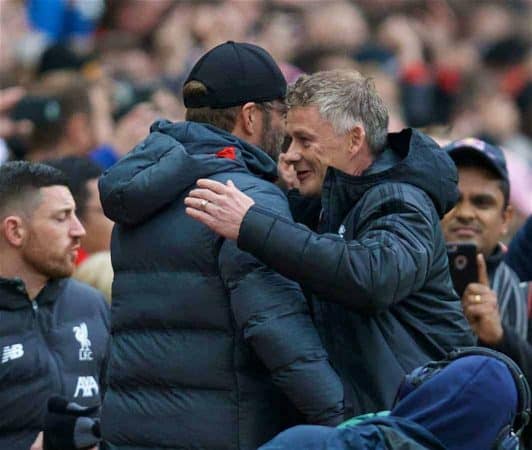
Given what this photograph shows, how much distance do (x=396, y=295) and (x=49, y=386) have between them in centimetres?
184

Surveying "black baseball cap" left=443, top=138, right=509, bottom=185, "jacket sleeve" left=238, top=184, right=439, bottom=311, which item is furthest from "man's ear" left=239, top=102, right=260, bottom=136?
"black baseball cap" left=443, top=138, right=509, bottom=185

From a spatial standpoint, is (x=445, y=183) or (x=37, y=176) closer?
(x=445, y=183)

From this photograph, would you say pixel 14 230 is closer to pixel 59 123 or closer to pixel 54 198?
pixel 54 198

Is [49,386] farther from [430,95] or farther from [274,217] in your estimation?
[430,95]

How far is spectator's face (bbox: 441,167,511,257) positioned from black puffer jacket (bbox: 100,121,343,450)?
5.76 ft

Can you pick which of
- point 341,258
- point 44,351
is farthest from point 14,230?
point 341,258

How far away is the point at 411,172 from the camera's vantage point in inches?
222

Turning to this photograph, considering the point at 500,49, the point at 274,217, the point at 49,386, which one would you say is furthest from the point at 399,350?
the point at 500,49

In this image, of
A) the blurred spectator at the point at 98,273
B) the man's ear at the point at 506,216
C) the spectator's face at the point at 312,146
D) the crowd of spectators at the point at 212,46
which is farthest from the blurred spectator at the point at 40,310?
the man's ear at the point at 506,216

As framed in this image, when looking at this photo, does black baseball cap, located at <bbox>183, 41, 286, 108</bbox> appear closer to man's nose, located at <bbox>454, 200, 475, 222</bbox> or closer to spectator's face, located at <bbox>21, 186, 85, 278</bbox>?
spectator's face, located at <bbox>21, 186, 85, 278</bbox>

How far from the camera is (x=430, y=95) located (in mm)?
15766

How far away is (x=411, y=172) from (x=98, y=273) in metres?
2.69

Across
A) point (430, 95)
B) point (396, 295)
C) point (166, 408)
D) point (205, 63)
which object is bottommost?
point (430, 95)

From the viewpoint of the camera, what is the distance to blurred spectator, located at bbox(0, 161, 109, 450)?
661 cm
